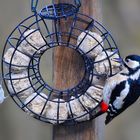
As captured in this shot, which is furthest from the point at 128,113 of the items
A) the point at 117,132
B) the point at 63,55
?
the point at 63,55

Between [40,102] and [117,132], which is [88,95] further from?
[117,132]

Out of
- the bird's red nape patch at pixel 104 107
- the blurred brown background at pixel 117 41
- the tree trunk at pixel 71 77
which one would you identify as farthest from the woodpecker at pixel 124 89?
the blurred brown background at pixel 117 41

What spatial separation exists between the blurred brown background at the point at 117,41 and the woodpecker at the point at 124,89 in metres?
2.58

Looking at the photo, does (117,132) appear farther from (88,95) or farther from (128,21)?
(88,95)

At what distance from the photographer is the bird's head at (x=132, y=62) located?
3.51m

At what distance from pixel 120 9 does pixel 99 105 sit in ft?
9.33

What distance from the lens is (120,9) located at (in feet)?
20.4

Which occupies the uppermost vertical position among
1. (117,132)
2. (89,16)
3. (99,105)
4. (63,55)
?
(89,16)

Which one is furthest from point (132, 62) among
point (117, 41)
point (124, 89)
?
point (117, 41)

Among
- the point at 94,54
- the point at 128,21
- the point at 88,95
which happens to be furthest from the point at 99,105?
the point at 128,21

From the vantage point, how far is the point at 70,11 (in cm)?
355

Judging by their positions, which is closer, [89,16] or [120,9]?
[89,16]

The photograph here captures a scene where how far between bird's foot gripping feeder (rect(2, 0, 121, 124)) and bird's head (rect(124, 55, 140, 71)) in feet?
0.18

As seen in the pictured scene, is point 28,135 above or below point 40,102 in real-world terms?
below
